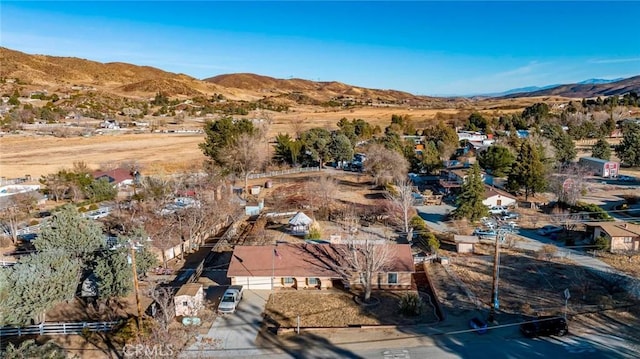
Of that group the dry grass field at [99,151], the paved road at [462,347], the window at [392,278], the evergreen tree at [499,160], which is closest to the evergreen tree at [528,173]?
the evergreen tree at [499,160]

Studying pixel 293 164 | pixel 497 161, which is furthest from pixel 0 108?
pixel 497 161

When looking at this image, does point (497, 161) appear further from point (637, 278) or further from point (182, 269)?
point (182, 269)

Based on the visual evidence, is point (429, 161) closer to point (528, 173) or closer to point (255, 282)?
point (528, 173)

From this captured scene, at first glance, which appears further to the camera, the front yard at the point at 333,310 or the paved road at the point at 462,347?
the front yard at the point at 333,310

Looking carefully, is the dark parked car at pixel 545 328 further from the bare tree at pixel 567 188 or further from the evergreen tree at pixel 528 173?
the evergreen tree at pixel 528 173

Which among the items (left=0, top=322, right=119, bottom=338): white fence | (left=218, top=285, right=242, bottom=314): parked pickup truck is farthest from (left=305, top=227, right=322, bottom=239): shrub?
(left=0, top=322, right=119, bottom=338): white fence

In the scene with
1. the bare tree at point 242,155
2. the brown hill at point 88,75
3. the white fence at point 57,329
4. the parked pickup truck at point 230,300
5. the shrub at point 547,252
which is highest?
the brown hill at point 88,75
